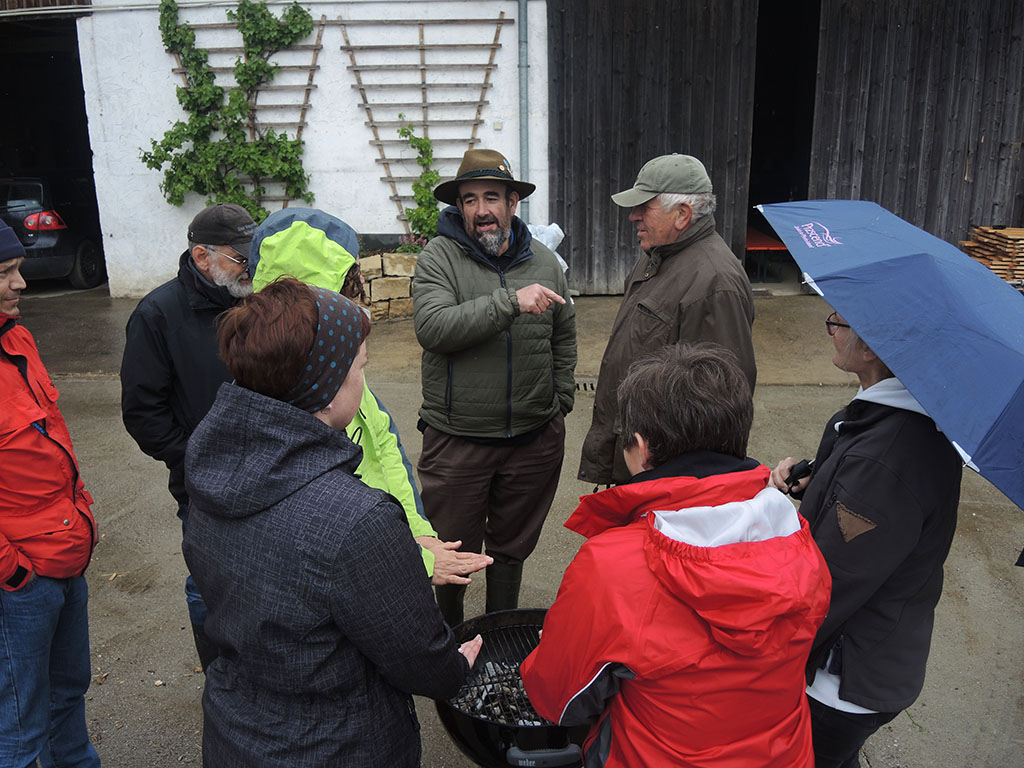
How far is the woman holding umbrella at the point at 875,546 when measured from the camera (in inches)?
72.2

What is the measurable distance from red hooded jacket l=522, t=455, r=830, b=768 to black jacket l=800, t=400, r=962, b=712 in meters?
0.33

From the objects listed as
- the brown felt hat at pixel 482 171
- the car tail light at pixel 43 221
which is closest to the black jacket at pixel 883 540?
the brown felt hat at pixel 482 171

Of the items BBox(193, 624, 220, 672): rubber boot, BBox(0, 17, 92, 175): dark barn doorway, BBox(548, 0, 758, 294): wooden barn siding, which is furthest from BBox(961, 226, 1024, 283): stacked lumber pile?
BBox(0, 17, 92, 175): dark barn doorway

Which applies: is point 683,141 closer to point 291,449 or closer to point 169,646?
point 169,646

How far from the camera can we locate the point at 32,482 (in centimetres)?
219

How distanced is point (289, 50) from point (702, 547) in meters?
8.40

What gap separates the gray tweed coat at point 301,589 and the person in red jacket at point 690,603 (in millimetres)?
312

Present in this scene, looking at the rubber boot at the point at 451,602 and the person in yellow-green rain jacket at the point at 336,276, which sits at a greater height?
the person in yellow-green rain jacket at the point at 336,276

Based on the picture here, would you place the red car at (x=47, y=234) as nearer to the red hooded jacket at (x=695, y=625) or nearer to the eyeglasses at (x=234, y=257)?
the eyeglasses at (x=234, y=257)

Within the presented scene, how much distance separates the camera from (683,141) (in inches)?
340

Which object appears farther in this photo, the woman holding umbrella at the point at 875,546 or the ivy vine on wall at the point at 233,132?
the ivy vine on wall at the point at 233,132

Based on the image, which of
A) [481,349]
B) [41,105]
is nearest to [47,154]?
[41,105]

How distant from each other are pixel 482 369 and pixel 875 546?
5.56ft

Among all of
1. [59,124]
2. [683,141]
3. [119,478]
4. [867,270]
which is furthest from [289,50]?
[59,124]
